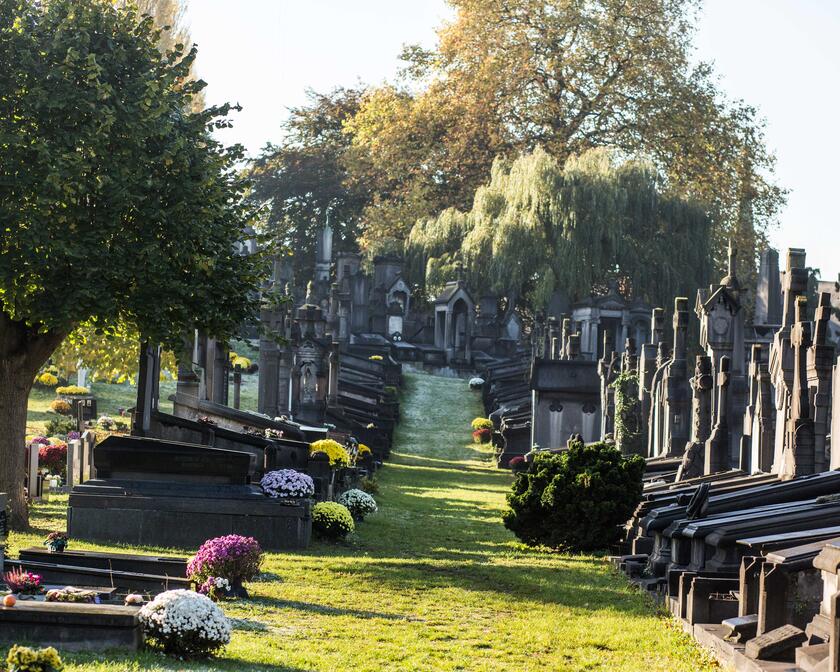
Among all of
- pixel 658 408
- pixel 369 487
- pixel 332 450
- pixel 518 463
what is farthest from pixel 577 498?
pixel 518 463

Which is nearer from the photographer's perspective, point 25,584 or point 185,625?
point 185,625

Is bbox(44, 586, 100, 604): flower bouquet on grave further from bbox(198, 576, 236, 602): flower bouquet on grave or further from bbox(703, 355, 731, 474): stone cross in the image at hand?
bbox(703, 355, 731, 474): stone cross

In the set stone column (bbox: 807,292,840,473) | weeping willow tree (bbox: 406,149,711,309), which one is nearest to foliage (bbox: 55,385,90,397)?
weeping willow tree (bbox: 406,149,711,309)

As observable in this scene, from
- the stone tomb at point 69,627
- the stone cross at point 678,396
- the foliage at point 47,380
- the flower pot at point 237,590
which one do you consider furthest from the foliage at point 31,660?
the foliage at point 47,380

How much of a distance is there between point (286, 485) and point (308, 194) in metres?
64.8

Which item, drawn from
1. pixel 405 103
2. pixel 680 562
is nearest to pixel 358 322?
pixel 405 103

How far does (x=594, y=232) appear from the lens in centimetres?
5419

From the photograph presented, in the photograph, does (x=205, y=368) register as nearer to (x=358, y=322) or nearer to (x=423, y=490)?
(x=423, y=490)

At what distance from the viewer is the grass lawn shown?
11.1 metres

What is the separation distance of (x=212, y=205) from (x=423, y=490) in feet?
42.1

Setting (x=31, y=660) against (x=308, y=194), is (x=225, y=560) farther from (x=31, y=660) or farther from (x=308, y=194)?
(x=308, y=194)

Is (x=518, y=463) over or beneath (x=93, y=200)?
beneath

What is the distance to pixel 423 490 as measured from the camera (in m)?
30.0

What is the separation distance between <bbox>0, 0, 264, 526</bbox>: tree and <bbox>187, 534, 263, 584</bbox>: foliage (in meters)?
4.80
